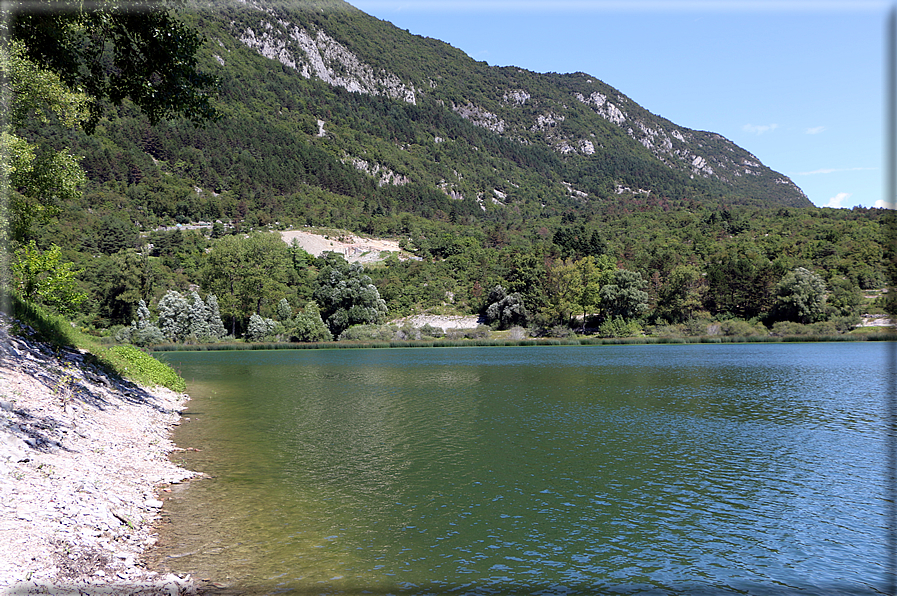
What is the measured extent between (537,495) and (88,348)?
75.8 ft

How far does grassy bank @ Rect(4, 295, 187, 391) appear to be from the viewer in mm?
20972

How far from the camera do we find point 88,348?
26203 millimetres

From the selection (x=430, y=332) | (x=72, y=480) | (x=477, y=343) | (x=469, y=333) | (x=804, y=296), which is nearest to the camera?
(x=72, y=480)

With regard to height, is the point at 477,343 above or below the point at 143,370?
below

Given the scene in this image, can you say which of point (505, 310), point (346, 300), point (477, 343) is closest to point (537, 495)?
point (477, 343)

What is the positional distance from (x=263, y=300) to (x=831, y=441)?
94.9 metres

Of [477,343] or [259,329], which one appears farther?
[259,329]

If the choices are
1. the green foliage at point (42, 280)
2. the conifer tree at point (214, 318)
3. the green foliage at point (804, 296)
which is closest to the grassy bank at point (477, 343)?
the green foliage at point (804, 296)

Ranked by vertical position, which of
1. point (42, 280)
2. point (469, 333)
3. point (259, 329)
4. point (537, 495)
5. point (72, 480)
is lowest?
point (537, 495)

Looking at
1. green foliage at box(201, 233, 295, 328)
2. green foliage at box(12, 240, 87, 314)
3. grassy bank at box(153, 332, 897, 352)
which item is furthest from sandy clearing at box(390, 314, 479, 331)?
green foliage at box(12, 240, 87, 314)

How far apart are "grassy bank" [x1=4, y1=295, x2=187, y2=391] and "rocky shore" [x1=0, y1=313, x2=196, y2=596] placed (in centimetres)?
137

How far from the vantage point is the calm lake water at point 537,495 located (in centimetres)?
990

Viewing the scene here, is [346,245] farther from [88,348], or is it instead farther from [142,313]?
[88,348]

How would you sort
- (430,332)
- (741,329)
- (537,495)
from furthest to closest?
(430,332) < (741,329) < (537,495)
